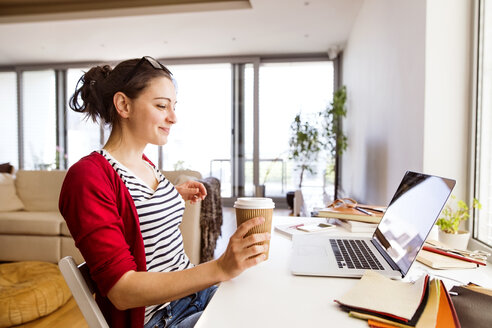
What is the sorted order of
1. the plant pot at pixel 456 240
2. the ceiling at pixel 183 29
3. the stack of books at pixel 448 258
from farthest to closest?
the ceiling at pixel 183 29, the plant pot at pixel 456 240, the stack of books at pixel 448 258

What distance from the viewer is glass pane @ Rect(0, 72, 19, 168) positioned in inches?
257

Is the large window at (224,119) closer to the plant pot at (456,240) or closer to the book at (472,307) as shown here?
the plant pot at (456,240)

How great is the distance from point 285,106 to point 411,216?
198 inches

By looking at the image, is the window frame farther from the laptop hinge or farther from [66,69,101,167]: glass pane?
[66,69,101,167]: glass pane

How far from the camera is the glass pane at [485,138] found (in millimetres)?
1396

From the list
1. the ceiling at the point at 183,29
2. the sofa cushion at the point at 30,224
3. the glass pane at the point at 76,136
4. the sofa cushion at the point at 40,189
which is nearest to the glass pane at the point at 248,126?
the ceiling at the point at 183,29

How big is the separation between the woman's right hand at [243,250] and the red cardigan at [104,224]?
209mm

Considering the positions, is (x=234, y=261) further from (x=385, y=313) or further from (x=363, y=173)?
(x=363, y=173)

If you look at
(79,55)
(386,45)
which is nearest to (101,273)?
(386,45)

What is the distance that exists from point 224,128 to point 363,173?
310cm

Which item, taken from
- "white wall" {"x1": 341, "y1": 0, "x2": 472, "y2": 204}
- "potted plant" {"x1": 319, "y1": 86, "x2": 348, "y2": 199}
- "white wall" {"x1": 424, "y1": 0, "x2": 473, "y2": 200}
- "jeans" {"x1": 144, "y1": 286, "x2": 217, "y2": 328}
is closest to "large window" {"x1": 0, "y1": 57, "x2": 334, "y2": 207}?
"potted plant" {"x1": 319, "y1": 86, "x2": 348, "y2": 199}

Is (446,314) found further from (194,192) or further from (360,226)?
(194,192)

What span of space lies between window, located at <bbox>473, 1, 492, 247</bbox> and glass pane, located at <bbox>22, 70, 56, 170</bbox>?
6811 millimetres

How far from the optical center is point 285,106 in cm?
582
